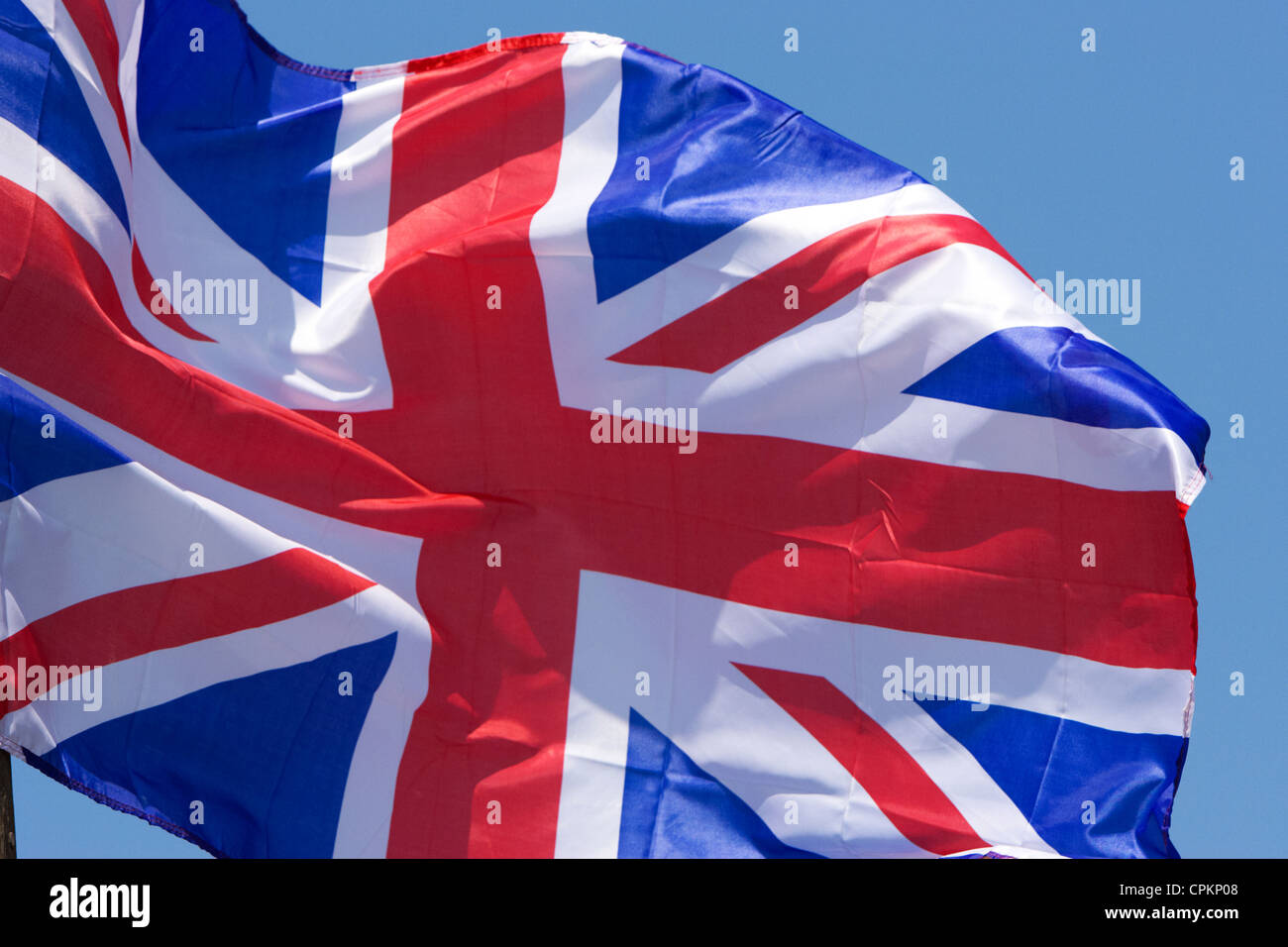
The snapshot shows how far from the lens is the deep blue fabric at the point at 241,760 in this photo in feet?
35.6

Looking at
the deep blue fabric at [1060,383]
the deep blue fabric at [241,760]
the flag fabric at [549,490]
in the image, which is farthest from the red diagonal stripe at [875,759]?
the deep blue fabric at [241,760]

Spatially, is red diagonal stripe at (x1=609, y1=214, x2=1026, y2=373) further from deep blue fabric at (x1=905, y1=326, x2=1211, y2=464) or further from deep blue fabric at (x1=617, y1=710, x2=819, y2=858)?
deep blue fabric at (x1=617, y1=710, x2=819, y2=858)

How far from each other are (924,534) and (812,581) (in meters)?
0.74

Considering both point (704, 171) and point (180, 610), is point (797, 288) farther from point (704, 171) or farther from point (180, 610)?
point (180, 610)

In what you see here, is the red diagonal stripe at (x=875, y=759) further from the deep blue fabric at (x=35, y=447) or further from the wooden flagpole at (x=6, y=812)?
the wooden flagpole at (x=6, y=812)

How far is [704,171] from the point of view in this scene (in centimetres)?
1240

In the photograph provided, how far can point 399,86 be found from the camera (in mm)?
12773

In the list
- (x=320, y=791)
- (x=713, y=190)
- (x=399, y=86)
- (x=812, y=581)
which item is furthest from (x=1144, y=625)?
(x=399, y=86)

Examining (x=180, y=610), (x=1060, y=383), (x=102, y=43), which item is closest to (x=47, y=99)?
(x=102, y=43)

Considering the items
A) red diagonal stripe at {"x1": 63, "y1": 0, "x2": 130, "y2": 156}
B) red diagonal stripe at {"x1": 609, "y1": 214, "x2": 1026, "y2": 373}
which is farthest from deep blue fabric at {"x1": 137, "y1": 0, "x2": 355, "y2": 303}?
red diagonal stripe at {"x1": 609, "y1": 214, "x2": 1026, "y2": 373}

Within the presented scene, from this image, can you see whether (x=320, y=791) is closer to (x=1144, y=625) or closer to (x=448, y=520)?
(x=448, y=520)

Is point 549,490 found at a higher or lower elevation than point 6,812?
higher

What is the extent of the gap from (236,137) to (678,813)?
518cm

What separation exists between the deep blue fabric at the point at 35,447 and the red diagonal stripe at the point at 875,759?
13.3 ft
